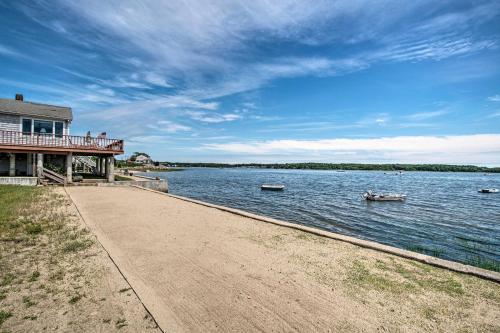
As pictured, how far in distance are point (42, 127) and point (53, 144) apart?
2490 mm

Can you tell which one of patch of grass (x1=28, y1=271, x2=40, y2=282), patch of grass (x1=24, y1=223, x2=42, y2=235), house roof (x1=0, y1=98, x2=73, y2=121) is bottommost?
patch of grass (x1=28, y1=271, x2=40, y2=282)

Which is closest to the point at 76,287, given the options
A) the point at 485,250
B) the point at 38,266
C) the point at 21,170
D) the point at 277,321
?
the point at 38,266

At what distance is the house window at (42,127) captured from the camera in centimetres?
2464

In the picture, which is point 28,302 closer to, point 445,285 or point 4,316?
point 4,316

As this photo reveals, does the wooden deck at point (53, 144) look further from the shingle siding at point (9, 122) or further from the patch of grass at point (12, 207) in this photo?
the patch of grass at point (12, 207)

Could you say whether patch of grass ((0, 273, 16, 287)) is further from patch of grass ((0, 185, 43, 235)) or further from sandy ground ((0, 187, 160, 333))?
patch of grass ((0, 185, 43, 235))

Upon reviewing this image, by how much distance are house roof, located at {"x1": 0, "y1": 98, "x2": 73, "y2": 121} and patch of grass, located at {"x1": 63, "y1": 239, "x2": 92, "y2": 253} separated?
22.0 m

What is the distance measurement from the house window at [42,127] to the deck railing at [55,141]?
41.7 inches

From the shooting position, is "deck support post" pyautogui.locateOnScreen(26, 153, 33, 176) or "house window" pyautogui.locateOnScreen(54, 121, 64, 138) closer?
"deck support post" pyautogui.locateOnScreen(26, 153, 33, 176)

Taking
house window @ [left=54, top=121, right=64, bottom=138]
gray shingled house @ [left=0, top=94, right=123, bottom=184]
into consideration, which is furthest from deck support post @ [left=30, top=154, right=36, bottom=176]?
house window @ [left=54, top=121, right=64, bottom=138]

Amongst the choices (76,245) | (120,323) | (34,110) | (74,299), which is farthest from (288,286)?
(34,110)

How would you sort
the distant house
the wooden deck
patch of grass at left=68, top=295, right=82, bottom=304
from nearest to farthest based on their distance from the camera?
1. patch of grass at left=68, top=295, right=82, bottom=304
2. the wooden deck
3. the distant house

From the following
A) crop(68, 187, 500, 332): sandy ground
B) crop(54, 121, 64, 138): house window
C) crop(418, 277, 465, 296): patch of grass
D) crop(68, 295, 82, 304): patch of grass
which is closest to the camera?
crop(68, 187, 500, 332): sandy ground

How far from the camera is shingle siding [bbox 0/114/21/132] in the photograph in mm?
23172
